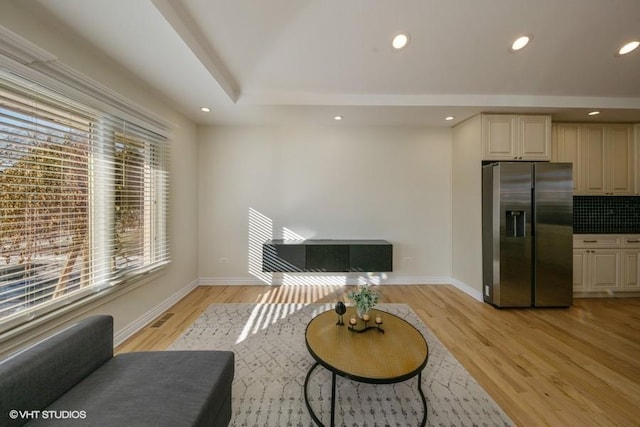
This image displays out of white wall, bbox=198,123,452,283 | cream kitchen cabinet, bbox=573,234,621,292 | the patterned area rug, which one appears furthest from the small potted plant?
cream kitchen cabinet, bbox=573,234,621,292

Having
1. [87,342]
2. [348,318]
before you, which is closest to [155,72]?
[87,342]

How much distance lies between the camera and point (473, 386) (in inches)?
65.7

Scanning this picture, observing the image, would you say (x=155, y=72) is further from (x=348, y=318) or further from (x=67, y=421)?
(x=348, y=318)

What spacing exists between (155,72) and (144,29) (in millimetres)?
633

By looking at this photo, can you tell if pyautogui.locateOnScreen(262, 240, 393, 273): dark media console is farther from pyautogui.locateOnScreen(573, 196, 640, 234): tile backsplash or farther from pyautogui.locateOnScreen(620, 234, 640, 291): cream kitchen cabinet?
pyautogui.locateOnScreen(620, 234, 640, 291): cream kitchen cabinet

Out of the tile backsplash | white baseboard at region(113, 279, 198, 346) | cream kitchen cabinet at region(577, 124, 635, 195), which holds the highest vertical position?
cream kitchen cabinet at region(577, 124, 635, 195)

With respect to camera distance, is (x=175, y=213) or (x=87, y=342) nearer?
(x=87, y=342)

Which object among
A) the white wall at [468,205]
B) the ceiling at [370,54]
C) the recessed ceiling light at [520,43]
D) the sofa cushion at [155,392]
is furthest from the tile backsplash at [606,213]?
the sofa cushion at [155,392]

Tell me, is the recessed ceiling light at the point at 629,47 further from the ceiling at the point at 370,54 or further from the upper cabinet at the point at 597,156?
the upper cabinet at the point at 597,156

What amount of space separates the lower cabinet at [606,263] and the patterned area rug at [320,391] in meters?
2.66

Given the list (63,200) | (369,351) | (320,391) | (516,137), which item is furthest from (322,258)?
(516,137)

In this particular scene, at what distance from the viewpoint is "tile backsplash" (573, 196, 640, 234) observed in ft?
11.2

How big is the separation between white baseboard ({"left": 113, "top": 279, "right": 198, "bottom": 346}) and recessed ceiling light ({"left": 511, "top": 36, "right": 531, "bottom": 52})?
4567 millimetres

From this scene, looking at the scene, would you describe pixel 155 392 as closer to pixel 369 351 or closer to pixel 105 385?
pixel 105 385
